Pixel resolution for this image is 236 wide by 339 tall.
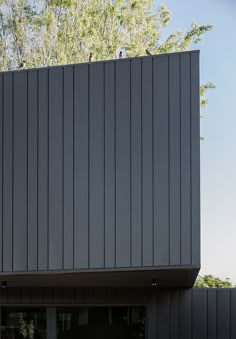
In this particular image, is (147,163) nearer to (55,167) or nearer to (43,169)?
(55,167)

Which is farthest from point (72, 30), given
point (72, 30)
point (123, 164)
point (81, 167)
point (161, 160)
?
point (161, 160)

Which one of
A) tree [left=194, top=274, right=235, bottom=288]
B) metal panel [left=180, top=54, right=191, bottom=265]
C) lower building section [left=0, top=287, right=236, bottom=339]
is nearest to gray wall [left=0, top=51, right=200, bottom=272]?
metal panel [left=180, top=54, right=191, bottom=265]

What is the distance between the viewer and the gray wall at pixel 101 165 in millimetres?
7129

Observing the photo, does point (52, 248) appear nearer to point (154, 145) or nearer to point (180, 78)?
point (154, 145)

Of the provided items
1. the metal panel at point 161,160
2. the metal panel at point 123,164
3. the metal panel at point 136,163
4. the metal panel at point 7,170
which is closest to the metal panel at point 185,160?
the metal panel at point 161,160

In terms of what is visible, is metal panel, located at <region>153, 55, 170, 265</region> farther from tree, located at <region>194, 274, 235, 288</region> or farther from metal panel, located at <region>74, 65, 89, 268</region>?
→ tree, located at <region>194, 274, 235, 288</region>

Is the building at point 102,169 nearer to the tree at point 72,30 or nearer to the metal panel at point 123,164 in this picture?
the metal panel at point 123,164

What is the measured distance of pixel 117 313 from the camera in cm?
1102

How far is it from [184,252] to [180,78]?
189 centimetres

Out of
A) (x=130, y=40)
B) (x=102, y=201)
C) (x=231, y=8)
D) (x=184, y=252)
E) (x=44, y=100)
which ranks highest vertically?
(x=130, y=40)

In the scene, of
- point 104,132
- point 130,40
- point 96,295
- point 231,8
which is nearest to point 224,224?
point 130,40

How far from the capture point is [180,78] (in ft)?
23.9

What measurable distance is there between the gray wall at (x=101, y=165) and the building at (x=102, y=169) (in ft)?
0.04

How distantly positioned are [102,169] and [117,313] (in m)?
4.37
